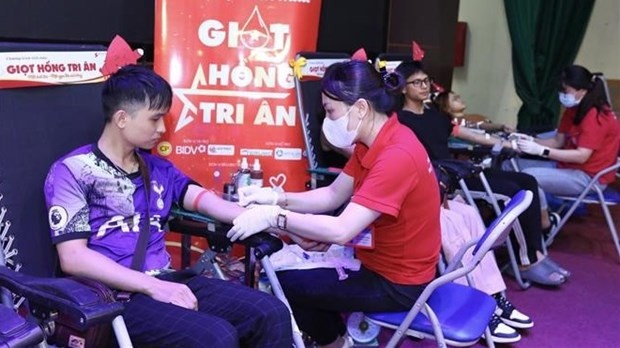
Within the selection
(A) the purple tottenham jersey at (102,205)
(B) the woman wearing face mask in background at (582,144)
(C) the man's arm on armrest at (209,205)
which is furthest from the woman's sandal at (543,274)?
(A) the purple tottenham jersey at (102,205)

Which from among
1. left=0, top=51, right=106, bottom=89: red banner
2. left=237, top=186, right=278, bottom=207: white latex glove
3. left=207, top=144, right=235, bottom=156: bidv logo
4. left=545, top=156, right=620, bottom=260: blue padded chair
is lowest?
left=545, top=156, right=620, bottom=260: blue padded chair

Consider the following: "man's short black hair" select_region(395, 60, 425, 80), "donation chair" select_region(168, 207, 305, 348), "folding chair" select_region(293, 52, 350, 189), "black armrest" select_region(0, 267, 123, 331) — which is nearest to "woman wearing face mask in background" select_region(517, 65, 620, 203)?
"man's short black hair" select_region(395, 60, 425, 80)

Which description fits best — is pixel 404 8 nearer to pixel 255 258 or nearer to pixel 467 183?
pixel 467 183

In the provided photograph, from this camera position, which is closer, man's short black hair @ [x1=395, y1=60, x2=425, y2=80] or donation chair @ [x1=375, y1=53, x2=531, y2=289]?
donation chair @ [x1=375, y1=53, x2=531, y2=289]

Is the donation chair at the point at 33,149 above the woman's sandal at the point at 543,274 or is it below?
above

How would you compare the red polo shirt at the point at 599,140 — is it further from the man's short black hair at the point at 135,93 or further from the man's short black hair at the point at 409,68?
the man's short black hair at the point at 135,93

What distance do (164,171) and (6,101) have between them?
0.49 m

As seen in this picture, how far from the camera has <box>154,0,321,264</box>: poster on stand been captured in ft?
9.04

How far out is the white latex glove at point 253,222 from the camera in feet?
6.07

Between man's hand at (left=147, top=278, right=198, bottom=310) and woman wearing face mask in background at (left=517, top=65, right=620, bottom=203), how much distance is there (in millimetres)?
2516

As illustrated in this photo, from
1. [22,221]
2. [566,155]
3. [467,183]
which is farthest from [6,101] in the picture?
[566,155]

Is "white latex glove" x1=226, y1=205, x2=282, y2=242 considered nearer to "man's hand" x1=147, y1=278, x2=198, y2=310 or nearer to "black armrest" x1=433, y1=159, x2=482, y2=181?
"man's hand" x1=147, y1=278, x2=198, y2=310

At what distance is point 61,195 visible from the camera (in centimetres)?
170

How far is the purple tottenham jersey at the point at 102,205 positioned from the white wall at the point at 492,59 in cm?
441
